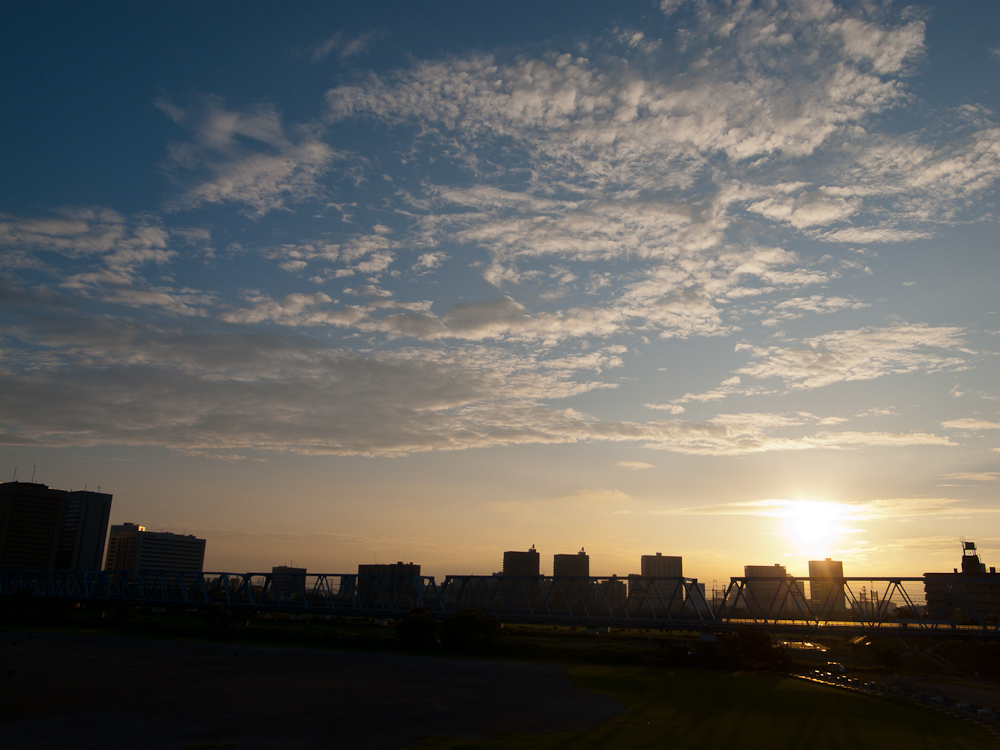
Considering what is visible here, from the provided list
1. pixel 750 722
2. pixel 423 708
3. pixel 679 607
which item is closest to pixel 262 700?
pixel 423 708

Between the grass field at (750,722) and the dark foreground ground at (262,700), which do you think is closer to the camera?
the dark foreground ground at (262,700)

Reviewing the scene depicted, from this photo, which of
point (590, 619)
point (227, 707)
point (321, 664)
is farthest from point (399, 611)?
point (227, 707)

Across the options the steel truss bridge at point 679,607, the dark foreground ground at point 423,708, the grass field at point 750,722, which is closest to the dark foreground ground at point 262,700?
the dark foreground ground at point 423,708

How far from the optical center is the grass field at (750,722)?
124 ft

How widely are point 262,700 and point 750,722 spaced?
112ft

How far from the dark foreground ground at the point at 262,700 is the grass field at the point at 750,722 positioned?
8.92ft

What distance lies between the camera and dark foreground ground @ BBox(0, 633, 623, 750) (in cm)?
3506

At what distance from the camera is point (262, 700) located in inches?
1850

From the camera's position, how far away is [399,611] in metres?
125

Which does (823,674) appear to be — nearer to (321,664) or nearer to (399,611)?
(321,664)

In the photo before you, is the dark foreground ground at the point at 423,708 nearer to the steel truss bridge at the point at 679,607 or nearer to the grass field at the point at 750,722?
the grass field at the point at 750,722

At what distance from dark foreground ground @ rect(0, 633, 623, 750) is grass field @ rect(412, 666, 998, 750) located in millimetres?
2718

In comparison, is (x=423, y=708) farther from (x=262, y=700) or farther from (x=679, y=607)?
(x=679, y=607)

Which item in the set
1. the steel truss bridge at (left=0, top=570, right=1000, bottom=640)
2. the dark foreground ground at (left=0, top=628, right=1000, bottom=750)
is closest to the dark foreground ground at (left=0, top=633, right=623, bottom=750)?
the dark foreground ground at (left=0, top=628, right=1000, bottom=750)
